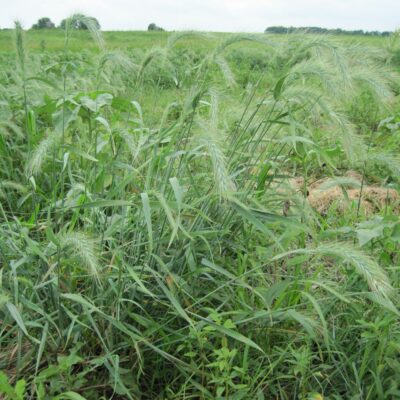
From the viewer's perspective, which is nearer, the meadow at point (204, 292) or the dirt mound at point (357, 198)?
the meadow at point (204, 292)

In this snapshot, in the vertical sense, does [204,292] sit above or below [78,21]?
below

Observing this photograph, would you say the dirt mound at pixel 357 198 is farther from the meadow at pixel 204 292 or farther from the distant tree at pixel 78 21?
the distant tree at pixel 78 21

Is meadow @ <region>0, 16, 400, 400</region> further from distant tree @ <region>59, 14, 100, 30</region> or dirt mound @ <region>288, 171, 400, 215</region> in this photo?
dirt mound @ <region>288, 171, 400, 215</region>

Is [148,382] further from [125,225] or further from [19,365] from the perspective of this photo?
[125,225]

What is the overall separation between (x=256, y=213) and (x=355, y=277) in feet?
1.20

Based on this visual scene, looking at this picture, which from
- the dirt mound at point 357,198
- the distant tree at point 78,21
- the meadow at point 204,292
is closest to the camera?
the meadow at point 204,292

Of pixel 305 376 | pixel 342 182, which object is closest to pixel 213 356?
pixel 305 376

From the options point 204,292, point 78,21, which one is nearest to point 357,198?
point 204,292

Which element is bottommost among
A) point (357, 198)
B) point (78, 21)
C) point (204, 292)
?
point (357, 198)

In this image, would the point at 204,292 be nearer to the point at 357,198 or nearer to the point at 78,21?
the point at 78,21

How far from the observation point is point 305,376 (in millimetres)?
1555

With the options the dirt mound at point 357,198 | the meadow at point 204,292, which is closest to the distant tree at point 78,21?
the meadow at point 204,292

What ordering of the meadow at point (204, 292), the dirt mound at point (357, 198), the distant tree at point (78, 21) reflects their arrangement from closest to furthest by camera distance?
1. the meadow at point (204, 292)
2. the distant tree at point (78, 21)
3. the dirt mound at point (357, 198)

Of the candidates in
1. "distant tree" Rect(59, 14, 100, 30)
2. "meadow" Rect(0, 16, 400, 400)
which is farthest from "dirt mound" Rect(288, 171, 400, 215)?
"distant tree" Rect(59, 14, 100, 30)
